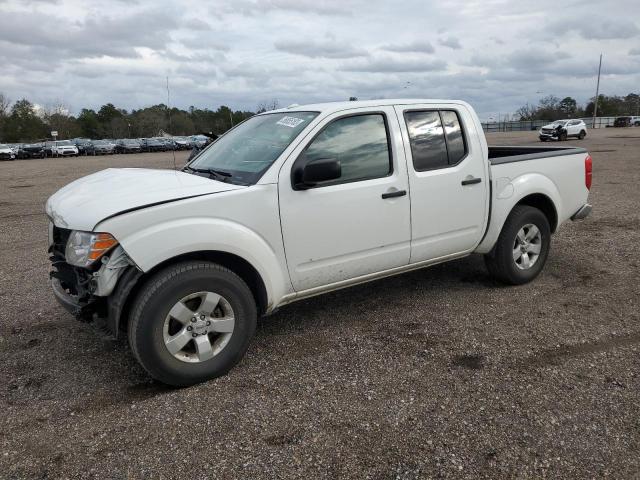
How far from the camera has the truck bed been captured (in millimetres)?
4973

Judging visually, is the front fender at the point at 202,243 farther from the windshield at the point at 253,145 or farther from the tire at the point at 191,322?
the windshield at the point at 253,145

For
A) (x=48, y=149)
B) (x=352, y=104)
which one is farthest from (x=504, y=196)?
(x=48, y=149)

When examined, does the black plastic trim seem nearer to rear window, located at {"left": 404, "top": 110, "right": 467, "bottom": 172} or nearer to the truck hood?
rear window, located at {"left": 404, "top": 110, "right": 467, "bottom": 172}

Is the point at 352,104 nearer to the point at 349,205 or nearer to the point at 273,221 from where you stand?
the point at 349,205

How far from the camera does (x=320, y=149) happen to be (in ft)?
12.7

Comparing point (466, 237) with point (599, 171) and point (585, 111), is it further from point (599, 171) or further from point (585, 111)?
point (585, 111)

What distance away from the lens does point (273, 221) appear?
358 centimetres

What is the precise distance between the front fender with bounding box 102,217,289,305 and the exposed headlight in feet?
0.26

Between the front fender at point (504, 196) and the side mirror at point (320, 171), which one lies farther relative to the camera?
the front fender at point (504, 196)

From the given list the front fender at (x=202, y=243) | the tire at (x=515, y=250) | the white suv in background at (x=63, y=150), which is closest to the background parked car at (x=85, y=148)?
the white suv in background at (x=63, y=150)

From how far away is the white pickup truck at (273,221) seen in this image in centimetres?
321

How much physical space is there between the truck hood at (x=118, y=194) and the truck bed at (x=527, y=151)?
9.06 ft

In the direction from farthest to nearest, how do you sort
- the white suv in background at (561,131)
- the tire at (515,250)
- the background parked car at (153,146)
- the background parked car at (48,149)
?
the background parked car at (153,146) < the background parked car at (48,149) < the white suv in background at (561,131) < the tire at (515,250)

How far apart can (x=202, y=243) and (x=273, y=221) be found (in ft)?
1.75
